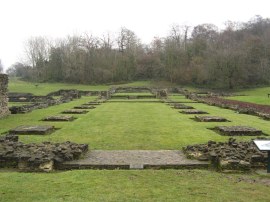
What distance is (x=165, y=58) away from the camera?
3280 inches

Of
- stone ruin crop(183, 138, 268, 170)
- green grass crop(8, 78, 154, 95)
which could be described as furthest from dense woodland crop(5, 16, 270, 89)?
stone ruin crop(183, 138, 268, 170)

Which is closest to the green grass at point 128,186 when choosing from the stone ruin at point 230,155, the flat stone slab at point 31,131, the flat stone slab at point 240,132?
the stone ruin at point 230,155

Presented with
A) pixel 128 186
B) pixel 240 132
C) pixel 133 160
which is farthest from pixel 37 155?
pixel 240 132

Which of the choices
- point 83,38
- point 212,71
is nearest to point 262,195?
point 212,71

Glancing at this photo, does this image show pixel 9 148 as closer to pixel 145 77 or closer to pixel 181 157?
pixel 181 157

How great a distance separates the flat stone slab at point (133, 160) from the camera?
10.7 m

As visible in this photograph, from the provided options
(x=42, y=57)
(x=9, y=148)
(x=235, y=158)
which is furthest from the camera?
(x=42, y=57)

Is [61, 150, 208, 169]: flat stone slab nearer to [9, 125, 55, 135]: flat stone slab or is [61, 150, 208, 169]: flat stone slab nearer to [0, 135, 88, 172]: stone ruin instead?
[0, 135, 88, 172]: stone ruin

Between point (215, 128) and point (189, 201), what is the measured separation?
12.1 meters

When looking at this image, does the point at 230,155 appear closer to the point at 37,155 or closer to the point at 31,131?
the point at 37,155

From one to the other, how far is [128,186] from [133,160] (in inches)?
108

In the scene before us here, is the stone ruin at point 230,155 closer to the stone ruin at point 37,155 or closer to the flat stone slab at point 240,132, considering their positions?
the stone ruin at point 37,155

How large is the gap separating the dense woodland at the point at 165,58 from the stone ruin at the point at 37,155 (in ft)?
196

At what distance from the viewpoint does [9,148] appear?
38.1 ft
